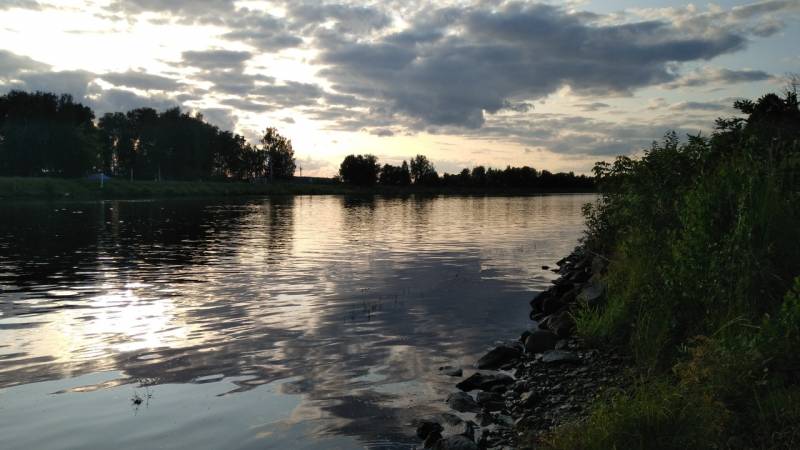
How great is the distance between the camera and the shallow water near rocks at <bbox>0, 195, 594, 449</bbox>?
11.6 metres

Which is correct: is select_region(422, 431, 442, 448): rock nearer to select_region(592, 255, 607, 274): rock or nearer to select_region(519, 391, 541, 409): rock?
select_region(519, 391, 541, 409): rock

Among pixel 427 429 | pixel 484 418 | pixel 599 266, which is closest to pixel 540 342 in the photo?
pixel 484 418

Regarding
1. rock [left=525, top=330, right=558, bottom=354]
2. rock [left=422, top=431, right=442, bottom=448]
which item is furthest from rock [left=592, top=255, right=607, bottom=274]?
rock [left=422, top=431, right=442, bottom=448]

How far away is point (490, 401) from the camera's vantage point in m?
12.5

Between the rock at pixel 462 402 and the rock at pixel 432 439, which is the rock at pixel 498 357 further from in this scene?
the rock at pixel 432 439

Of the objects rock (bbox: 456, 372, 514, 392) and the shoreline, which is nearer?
the shoreline

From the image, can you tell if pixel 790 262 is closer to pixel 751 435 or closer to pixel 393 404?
pixel 751 435

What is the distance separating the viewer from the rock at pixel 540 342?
637 inches

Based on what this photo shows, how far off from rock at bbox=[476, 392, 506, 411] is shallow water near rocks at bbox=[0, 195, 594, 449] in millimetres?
889

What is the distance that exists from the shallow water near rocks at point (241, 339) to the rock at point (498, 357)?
2.27 ft

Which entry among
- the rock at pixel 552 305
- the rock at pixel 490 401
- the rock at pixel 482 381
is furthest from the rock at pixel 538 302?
the rock at pixel 490 401

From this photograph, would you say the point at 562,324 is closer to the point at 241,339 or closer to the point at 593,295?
the point at 593,295

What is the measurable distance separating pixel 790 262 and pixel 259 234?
1795 inches

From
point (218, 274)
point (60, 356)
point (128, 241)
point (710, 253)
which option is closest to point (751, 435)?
point (710, 253)
